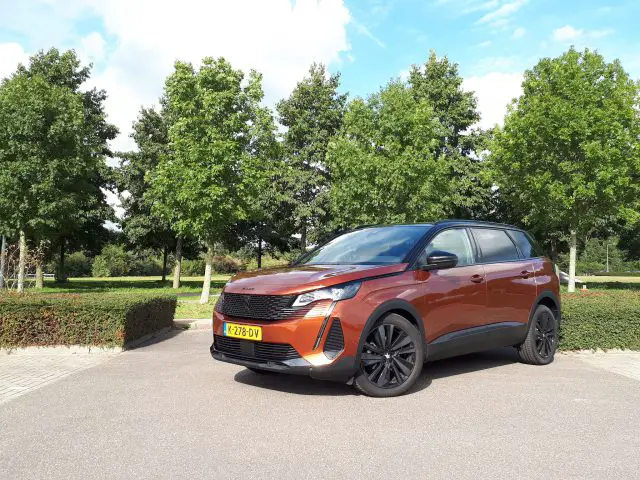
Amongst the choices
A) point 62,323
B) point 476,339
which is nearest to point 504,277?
point 476,339

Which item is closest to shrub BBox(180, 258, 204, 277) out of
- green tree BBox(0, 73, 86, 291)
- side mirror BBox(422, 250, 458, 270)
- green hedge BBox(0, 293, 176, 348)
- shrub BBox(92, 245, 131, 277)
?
shrub BBox(92, 245, 131, 277)

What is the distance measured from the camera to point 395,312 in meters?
5.62

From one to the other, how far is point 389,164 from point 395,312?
65.1 feet

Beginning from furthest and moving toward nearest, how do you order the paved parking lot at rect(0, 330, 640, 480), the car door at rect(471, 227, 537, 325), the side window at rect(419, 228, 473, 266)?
the car door at rect(471, 227, 537, 325)
the side window at rect(419, 228, 473, 266)
the paved parking lot at rect(0, 330, 640, 480)

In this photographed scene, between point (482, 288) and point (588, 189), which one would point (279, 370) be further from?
point (588, 189)

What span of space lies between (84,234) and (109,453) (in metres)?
34.3

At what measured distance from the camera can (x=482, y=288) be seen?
646 centimetres

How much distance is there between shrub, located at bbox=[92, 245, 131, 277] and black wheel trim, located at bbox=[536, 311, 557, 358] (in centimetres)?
5985

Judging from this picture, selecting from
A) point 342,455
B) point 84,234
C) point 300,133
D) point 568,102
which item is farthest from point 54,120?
point 342,455

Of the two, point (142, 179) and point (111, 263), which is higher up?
point (142, 179)

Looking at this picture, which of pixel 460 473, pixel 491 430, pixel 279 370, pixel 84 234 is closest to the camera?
pixel 460 473

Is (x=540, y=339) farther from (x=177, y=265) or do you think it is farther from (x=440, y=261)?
(x=177, y=265)

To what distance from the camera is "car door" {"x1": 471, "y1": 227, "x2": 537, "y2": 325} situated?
6648 millimetres

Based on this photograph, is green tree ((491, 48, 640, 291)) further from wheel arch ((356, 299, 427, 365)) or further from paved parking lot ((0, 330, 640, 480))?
wheel arch ((356, 299, 427, 365))
